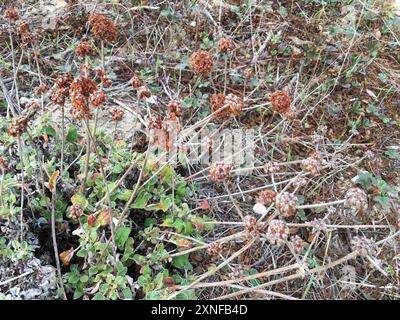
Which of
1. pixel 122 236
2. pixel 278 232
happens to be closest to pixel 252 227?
pixel 278 232

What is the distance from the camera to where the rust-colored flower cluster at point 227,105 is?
5.60 ft

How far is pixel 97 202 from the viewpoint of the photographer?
1985mm

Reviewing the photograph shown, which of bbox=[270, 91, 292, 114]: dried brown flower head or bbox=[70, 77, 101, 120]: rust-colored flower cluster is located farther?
bbox=[270, 91, 292, 114]: dried brown flower head

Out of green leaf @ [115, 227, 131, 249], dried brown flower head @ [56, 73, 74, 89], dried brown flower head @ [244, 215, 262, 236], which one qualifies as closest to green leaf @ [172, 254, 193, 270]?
green leaf @ [115, 227, 131, 249]

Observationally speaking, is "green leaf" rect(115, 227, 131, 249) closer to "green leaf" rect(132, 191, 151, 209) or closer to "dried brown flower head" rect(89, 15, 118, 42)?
"green leaf" rect(132, 191, 151, 209)

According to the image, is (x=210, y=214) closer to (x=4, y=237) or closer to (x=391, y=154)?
(x=4, y=237)

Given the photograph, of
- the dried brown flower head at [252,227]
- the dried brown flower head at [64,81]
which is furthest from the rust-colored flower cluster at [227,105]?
the dried brown flower head at [64,81]

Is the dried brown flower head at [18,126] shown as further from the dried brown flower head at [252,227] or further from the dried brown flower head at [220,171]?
the dried brown flower head at [252,227]

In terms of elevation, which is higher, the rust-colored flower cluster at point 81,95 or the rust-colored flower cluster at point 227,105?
the rust-colored flower cluster at point 81,95

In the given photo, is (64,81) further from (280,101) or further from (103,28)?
(280,101)

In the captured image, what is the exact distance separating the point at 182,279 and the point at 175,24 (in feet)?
5.88

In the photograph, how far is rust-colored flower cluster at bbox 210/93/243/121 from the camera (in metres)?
1.71

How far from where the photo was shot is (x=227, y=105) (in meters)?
1.68
